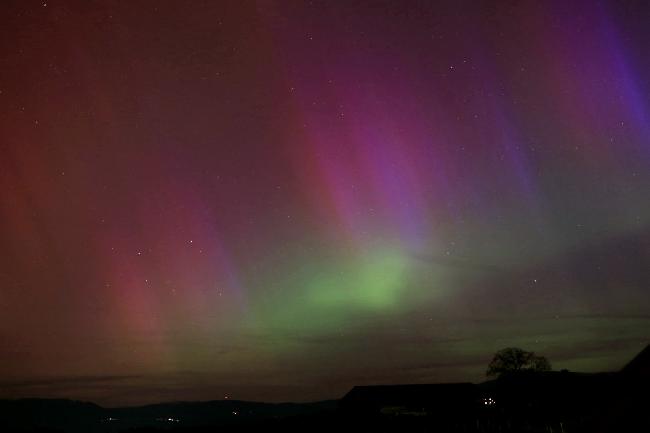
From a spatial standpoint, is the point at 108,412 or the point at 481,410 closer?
the point at 481,410

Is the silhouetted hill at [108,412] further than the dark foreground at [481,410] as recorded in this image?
Yes

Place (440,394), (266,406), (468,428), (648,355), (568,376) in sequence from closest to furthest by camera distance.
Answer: (648,355) < (468,428) < (440,394) < (568,376) < (266,406)

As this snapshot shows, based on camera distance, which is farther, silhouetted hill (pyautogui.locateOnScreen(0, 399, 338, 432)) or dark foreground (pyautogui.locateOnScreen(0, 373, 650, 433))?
silhouetted hill (pyautogui.locateOnScreen(0, 399, 338, 432))

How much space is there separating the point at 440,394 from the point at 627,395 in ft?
129

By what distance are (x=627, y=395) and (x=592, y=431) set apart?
0.34 metres

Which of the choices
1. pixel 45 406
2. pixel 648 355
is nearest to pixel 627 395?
pixel 648 355

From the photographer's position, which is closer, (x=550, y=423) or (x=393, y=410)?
(x=550, y=423)

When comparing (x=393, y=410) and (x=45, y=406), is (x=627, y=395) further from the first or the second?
(x=45, y=406)

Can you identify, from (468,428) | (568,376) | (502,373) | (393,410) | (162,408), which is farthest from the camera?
(162,408)

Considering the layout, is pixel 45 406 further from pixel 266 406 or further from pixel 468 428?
pixel 468 428

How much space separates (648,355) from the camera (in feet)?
11.8

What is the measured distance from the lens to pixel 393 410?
37.7m

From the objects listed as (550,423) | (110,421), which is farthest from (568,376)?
(110,421)

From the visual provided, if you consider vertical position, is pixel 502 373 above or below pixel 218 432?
above
